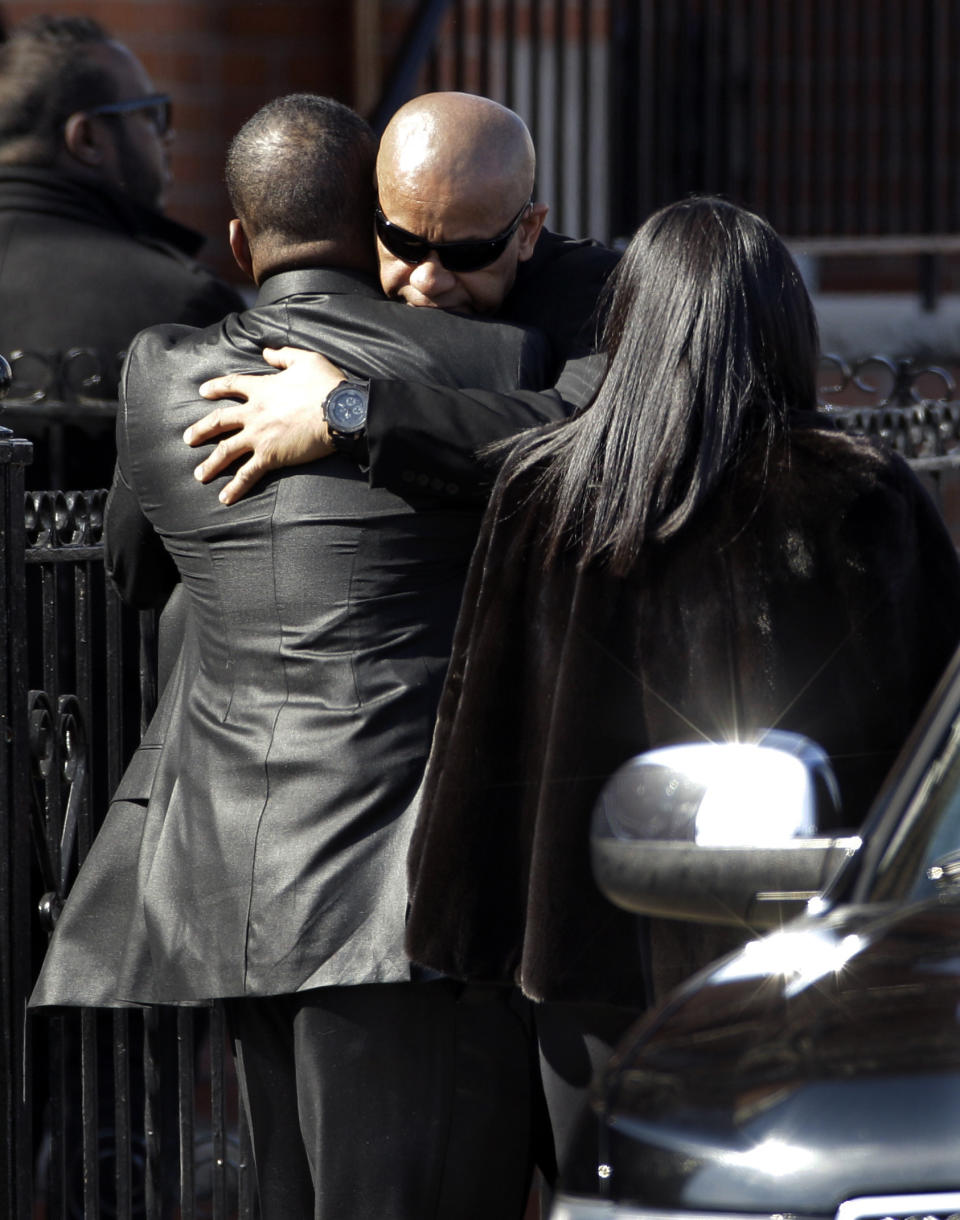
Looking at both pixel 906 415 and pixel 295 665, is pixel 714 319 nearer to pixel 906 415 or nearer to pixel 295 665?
pixel 295 665

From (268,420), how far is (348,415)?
0.35 feet

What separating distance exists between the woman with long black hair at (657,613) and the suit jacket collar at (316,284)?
0.36m

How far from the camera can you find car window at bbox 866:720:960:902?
2.12 metres

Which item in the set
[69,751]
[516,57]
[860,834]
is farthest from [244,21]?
[860,834]

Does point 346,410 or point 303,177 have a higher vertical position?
point 303,177

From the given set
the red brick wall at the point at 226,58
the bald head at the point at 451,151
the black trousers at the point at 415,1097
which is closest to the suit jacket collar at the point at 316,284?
the bald head at the point at 451,151

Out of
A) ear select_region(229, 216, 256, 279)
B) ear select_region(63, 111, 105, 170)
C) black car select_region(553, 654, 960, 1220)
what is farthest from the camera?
ear select_region(63, 111, 105, 170)

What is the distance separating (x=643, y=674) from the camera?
245 centimetres

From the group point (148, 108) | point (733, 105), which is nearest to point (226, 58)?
point (733, 105)

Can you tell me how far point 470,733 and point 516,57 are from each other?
617cm

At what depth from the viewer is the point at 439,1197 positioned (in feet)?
8.60

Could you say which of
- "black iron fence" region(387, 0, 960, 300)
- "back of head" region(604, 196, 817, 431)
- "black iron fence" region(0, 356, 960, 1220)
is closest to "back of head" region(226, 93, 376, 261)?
"back of head" region(604, 196, 817, 431)

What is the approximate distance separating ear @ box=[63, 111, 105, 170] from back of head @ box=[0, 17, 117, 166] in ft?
0.08

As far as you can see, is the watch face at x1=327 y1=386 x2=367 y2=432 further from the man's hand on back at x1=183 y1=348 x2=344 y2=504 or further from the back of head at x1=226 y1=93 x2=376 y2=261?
the back of head at x1=226 y1=93 x2=376 y2=261
